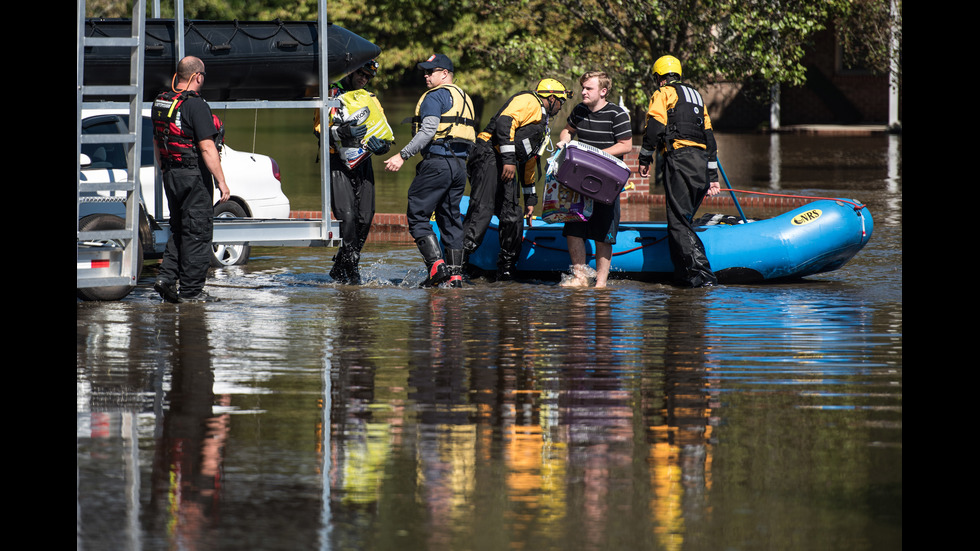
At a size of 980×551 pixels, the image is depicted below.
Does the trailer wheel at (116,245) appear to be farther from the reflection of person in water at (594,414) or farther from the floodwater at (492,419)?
the reflection of person in water at (594,414)

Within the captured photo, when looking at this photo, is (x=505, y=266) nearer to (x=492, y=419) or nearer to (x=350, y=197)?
(x=350, y=197)

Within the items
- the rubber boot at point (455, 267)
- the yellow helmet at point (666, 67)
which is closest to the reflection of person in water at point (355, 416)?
the rubber boot at point (455, 267)

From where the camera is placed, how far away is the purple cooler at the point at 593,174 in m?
10.3

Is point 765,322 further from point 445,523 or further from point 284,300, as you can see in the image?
point 445,523

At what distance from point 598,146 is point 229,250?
3.61 meters

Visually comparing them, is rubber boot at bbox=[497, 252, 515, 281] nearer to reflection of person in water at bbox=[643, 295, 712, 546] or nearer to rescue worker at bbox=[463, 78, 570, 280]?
rescue worker at bbox=[463, 78, 570, 280]

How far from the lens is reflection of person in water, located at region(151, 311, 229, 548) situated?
4926 millimetres

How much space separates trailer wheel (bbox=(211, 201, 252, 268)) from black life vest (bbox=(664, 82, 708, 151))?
380cm

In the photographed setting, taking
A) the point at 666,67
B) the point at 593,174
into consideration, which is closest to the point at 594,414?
the point at 593,174

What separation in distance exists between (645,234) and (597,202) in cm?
70

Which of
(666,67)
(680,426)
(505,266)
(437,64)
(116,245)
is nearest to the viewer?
(680,426)

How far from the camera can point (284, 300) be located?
9.85 meters

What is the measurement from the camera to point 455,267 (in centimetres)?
1056

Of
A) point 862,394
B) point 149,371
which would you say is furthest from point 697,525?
point 149,371
